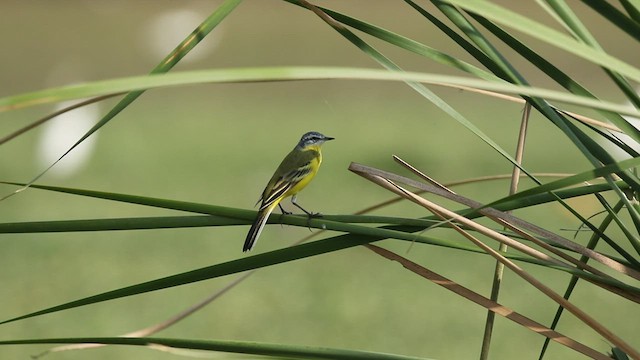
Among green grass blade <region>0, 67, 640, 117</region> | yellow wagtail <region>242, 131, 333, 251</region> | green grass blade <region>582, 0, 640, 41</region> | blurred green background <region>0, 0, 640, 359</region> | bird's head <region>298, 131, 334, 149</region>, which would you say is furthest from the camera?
blurred green background <region>0, 0, 640, 359</region>

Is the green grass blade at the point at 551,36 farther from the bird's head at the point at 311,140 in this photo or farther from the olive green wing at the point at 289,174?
the bird's head at the point at 311,140

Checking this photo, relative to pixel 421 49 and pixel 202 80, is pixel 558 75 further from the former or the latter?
pixel 202 80

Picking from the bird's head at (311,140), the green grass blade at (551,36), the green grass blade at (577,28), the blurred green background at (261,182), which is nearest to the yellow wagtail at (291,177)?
the bird's head at (311,140)

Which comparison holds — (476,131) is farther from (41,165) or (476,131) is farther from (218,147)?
(218,147)

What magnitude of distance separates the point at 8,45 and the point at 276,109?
3312mm

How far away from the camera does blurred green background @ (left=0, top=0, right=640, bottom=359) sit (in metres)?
3.72

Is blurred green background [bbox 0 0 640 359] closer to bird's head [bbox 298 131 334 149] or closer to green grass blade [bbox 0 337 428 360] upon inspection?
bird's head [bbox 298 131 334 149]

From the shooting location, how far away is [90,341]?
2.54 ft

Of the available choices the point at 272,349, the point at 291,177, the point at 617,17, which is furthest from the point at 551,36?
the point at 291,177

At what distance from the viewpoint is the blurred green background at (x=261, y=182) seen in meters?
3.72

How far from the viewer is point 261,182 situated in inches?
203

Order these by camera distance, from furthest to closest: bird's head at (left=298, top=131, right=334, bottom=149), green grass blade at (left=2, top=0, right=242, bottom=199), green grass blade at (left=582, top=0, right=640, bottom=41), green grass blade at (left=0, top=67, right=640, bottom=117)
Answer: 1. bird's head at (left=298, top=131, right=334, bottom=149)
2. green grass blade at (left=2, top=0, right=242, bottom=199)
3. green grass blade at (left=582, top=0, right=640, bottom=41)
4. green grass blade at (left=0, top=67, right=640, bottom=117)

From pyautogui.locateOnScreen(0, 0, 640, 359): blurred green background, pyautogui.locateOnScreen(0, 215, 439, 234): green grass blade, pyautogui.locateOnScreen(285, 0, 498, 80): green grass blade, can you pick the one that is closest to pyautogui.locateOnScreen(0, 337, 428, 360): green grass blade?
pyautogui.locateOnScreen(0, 215, 439, 234): green grass blade

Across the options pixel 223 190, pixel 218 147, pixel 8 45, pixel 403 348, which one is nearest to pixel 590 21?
pixel 218 147
